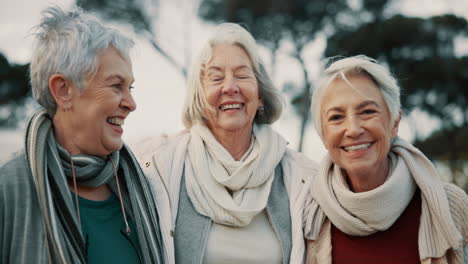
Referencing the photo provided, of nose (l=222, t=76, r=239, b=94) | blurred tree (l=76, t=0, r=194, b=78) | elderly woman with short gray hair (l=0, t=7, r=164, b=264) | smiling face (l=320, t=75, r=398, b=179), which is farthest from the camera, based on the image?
blurred tree (l=76, t=0, r=194, b=78)

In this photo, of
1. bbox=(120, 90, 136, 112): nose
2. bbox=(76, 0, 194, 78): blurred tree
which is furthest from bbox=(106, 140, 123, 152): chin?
bbox=(76, 0, 194, 78): blurred tree

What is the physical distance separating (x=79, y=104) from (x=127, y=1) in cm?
1107

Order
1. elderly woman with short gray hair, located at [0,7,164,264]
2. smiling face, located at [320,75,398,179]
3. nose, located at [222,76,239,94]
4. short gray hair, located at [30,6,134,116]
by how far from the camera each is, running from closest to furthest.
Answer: elderly woman with short gray hair, located at [0,7,164,264] < short gray hair, located at [30,6,134,116] < smiling face, located at [320,75,398,179] < nose, located at [222,76,239,94]

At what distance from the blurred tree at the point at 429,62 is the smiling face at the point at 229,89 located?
34.0 feet

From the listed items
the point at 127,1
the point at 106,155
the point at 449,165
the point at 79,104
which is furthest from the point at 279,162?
the point at 449,165

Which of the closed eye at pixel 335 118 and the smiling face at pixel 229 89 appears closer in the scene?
the closed eye at pixel 335 118

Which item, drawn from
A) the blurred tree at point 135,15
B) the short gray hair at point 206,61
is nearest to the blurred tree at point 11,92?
the blurred tree at point 135,15

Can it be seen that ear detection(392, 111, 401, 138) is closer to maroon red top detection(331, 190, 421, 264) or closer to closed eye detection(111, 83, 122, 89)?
maroon red top detection(331, 190, 421, 264)

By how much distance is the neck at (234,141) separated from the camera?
3.07 m

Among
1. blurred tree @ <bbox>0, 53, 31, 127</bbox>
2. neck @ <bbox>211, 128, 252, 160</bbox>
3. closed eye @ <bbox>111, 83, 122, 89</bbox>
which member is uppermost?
blurred tree @ <bbox>0, 53, 31, 127</bbox>

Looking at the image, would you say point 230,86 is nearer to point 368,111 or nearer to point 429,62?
point 368,111

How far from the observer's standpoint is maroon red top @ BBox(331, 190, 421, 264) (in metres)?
2.46

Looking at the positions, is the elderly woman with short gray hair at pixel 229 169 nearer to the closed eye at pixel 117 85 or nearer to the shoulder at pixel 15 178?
the closed eye at pixel 117 85

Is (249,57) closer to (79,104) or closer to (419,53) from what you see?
(79,104)
